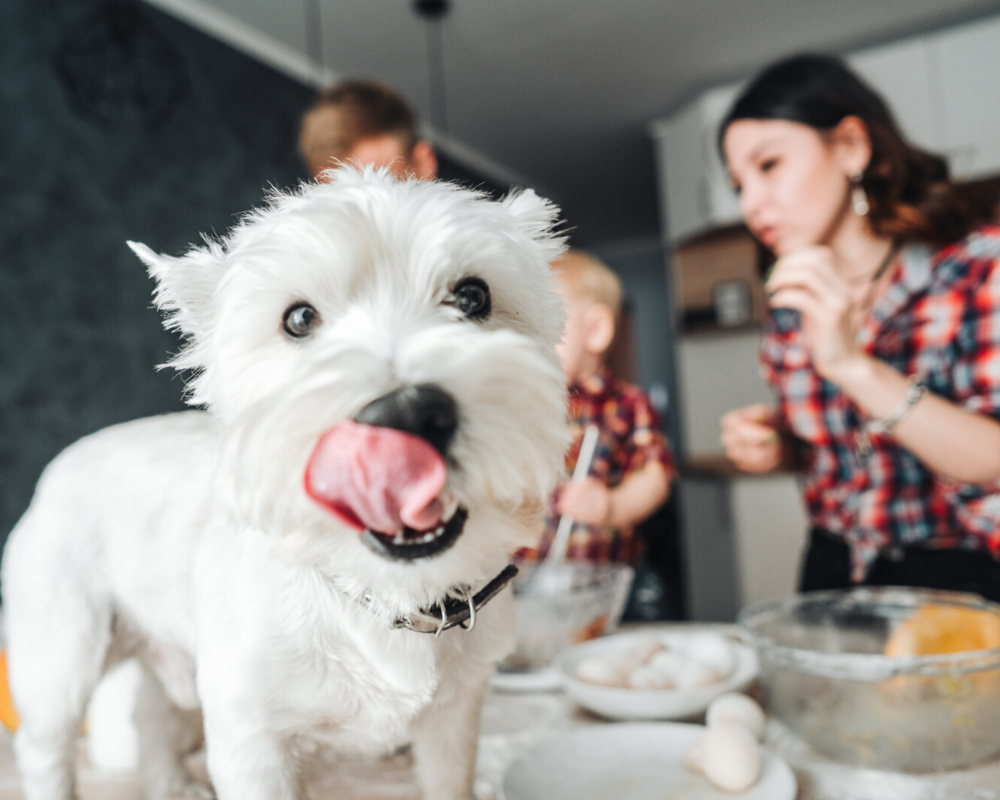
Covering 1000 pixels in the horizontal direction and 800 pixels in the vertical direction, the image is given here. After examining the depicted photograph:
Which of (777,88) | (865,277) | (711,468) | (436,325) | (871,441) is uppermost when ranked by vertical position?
(777,88)

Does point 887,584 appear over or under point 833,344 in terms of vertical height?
under

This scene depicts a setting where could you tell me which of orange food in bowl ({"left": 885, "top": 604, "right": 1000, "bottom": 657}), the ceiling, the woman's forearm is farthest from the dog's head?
the ceiling

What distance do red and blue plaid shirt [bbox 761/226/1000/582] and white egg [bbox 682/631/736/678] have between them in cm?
50

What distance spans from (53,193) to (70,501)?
167 cm

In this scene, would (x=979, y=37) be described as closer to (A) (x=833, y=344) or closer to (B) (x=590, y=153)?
(B) (x=590, y=153)

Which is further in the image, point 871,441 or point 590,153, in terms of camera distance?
point 590,153

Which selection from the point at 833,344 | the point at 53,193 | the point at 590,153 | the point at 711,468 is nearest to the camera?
the point at 833,344

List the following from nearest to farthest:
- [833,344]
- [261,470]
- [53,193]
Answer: [261,470] < [833,344] < [53,193]

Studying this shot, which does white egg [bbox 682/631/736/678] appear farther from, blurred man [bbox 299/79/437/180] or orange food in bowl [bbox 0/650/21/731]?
blurred man [bbox 299/79/437/180]

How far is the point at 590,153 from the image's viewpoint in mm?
4570

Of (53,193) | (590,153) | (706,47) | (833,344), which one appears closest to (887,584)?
(833,344)

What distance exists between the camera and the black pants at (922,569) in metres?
1.05

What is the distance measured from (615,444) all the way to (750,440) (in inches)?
23.7

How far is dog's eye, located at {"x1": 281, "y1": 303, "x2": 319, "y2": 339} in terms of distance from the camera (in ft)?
1.30
